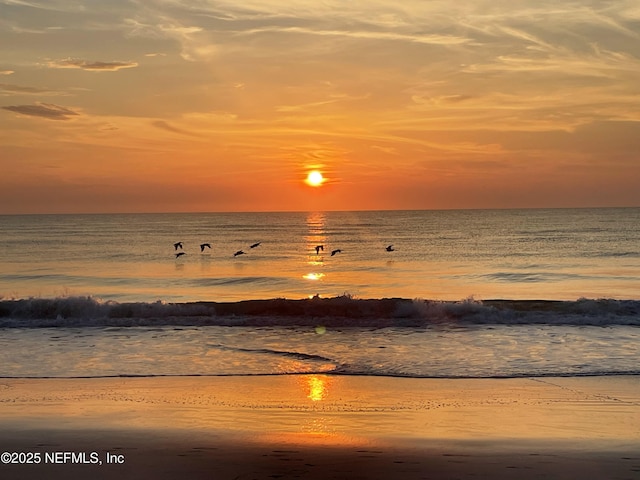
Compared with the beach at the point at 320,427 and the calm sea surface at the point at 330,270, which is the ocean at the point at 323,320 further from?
the beach at the point at 320,427

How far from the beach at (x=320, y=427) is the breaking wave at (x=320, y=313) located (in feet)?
30.4

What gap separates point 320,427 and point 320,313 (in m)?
15.3

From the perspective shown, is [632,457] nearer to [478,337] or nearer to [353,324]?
[478,337]

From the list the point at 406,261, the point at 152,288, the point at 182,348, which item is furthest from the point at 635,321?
the point at 406,261

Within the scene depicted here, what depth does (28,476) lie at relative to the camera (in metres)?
8.03

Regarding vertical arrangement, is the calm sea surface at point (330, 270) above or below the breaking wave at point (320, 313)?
above

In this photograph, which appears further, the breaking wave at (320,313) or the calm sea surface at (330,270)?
the calm sea surface at (330,270)

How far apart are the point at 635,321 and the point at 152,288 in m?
24.7

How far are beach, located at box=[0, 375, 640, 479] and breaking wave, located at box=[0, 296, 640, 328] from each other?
9.27 meters

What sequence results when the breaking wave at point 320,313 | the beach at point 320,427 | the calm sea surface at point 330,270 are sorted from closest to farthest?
the beach at point 320,427
the breaking wave at point 320,313
the calm sea surface at point 330,270

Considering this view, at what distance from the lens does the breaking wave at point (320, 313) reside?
22734 millimetres

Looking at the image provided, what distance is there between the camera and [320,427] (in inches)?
389

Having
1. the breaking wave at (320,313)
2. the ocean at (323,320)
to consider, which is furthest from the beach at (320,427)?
the breaking wave at (320,313)

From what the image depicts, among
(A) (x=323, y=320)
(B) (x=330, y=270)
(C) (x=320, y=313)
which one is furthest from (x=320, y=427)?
(B) (x=330, y=270)
